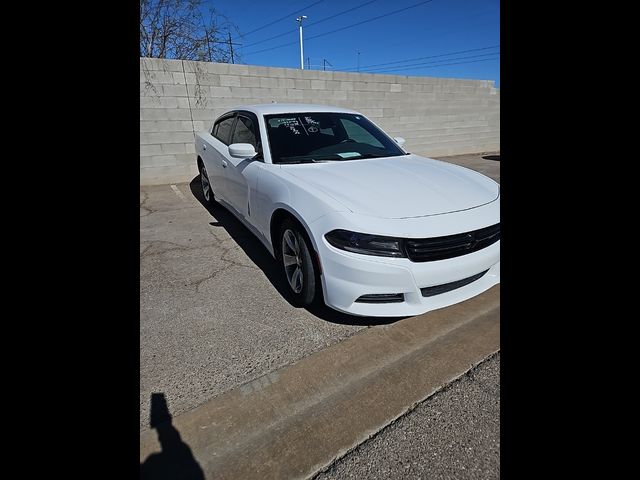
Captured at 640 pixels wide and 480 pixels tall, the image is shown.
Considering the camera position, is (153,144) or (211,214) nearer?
(211,214)

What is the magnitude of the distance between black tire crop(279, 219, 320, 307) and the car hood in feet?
1.16

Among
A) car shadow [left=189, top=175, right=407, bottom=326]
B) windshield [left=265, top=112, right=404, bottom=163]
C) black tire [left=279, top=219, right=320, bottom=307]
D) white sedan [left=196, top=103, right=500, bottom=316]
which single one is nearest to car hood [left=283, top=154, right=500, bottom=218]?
white sedan [left=196, top=103, right=500, bottom=316]

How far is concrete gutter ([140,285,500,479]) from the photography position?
62.1 inches

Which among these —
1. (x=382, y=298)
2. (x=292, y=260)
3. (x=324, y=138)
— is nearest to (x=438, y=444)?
(x=382, y=298)

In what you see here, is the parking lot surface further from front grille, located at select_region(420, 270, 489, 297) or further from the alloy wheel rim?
front grille, located at select_region(420, 270, 489, 297)

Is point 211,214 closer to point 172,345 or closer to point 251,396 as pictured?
point 172,345

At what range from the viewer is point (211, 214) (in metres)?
5.17

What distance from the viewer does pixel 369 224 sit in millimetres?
2129

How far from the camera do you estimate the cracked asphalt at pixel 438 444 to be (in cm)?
151

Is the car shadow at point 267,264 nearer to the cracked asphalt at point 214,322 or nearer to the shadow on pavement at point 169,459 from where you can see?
the cracked asphalt at point 214,322

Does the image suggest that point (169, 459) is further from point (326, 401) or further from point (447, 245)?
point (447, 245)
